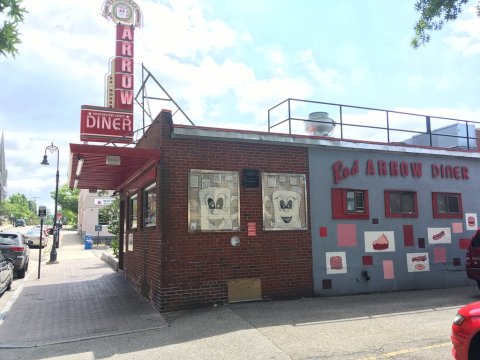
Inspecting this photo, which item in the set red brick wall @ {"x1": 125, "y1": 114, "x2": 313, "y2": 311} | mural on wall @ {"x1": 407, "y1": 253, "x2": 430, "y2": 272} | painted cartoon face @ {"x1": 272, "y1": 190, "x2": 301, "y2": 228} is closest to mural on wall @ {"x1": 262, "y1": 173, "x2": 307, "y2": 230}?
painted cartoon face @ {"x1": 272, "y1": 190, "x2": 301, "y2": 228}

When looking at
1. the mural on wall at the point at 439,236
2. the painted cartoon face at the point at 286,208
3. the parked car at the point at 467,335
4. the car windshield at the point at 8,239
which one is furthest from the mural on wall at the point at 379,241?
the car windshield at the point at 8,239

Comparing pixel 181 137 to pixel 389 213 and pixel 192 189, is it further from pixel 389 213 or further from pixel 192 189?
pixel 389 213

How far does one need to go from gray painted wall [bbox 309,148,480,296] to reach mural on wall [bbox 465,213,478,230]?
119mm

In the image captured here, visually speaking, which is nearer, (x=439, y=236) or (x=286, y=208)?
(x=286, y=208)

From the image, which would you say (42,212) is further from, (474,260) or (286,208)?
(474,260)

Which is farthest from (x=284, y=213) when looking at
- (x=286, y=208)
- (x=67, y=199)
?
(x=67, y=199)

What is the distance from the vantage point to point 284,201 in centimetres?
1042

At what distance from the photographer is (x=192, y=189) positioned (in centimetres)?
959

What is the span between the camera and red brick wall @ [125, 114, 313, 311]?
30.2 ft

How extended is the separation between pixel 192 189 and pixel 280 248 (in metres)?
2.54

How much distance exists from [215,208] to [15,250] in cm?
972

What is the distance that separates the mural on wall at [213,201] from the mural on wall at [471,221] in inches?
289

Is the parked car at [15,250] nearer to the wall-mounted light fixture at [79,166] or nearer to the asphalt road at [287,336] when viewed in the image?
the wall-mounted light fixture at [79,166]

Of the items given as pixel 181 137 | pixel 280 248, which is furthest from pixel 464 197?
pixel 181 137
